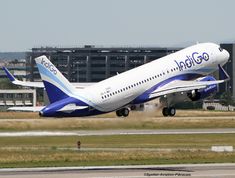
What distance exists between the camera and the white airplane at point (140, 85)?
87.0 meters

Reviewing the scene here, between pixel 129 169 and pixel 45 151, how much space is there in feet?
58.8

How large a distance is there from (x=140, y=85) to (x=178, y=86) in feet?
18.2

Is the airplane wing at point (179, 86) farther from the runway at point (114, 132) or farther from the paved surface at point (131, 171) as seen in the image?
the paved surface at point (131, 171)

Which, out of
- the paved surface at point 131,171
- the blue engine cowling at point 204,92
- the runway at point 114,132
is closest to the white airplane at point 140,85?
the blue engine cowling at point 204,92

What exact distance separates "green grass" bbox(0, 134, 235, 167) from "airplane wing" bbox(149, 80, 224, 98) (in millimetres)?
13612

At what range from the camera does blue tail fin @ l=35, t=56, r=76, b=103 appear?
86.1 metres

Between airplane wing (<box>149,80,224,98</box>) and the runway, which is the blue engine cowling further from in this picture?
the runway

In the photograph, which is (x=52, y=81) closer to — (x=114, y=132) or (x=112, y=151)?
(x=114, y=132)

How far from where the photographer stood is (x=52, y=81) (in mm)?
86688

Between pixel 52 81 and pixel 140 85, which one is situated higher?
pixel 52 81

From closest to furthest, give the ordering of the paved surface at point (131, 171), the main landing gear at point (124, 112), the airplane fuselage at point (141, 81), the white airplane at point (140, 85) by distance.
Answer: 1. the paved surface at point (131, 171)
2. the white airplane at point (140, 85)
3. the airplane fuselage at point (141, 81)
4. the main landing gear at point (124, 112)

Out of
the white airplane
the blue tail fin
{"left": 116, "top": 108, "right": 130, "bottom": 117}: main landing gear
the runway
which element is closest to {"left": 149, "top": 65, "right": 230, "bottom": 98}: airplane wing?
the white airplane

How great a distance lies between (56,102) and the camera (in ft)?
286

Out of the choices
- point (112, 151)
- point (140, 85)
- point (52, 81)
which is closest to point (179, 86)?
point (140, 85)
